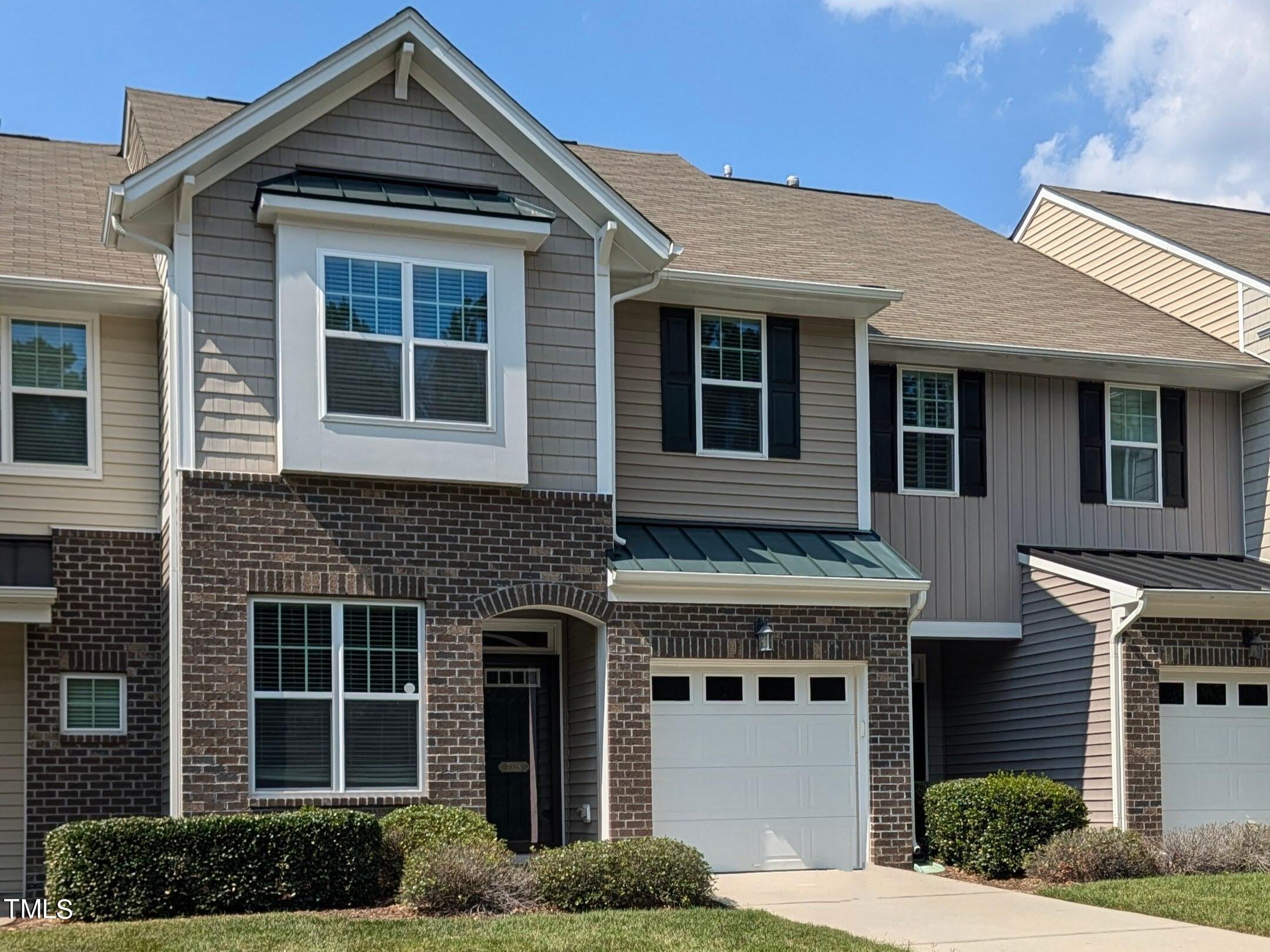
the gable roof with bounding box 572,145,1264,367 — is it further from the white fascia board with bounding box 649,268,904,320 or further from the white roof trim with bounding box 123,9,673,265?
the white roof trim with bounding box 123,9,673,265

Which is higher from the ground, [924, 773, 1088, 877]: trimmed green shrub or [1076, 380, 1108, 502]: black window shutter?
[1076, 380, 1108, 502]: black window shutter

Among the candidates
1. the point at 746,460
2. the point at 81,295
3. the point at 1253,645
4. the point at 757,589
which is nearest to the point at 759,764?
the point at 757,589

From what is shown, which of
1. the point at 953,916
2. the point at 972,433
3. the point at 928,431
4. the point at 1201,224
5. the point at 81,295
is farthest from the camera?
the point at 1201,224

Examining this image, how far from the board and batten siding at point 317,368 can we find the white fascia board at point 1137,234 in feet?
32.5

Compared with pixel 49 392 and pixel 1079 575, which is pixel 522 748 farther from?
pixel 1079 575

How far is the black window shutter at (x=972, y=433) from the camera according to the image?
19625 millimetres

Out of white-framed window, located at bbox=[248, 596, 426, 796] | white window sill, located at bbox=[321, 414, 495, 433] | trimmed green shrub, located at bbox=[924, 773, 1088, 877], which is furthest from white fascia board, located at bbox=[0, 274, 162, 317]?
trimmed green shrub, located at bbox=[924, 773, 1088, 877]

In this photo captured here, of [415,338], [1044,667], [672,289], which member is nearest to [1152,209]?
[1044,667]

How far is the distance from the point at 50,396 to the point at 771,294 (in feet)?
24.5

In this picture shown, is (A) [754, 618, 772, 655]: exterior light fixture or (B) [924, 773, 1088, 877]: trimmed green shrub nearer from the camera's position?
(A) [754, 618, 772, 655]: exterior light fixture

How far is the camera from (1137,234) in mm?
23406

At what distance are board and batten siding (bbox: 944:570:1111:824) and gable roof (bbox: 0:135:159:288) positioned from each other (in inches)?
420

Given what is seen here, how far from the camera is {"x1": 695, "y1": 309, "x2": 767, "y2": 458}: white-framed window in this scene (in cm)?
1794

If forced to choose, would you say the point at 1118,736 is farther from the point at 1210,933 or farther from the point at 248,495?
the point at 248,495
